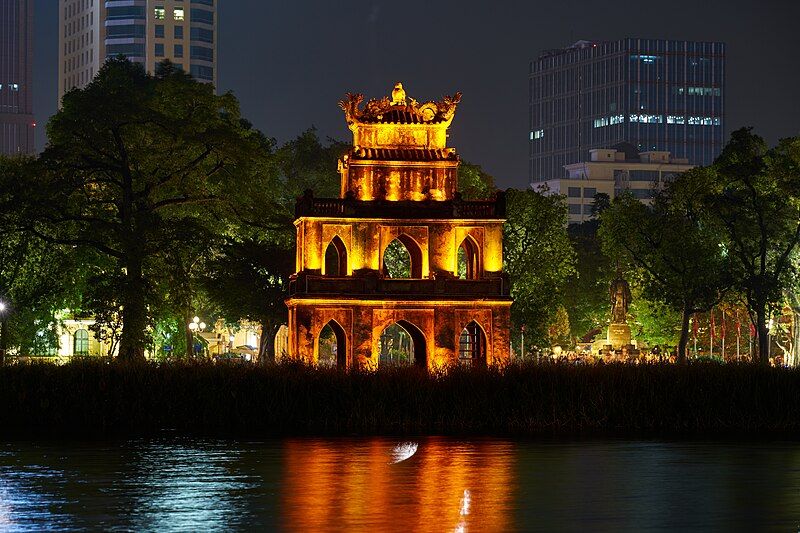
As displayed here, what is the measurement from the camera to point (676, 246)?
8181 cm

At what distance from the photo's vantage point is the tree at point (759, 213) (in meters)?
78.4

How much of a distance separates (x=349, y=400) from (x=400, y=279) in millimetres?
17287

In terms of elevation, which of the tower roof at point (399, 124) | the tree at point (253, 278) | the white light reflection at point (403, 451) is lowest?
the white light reflection at point (403, 451)

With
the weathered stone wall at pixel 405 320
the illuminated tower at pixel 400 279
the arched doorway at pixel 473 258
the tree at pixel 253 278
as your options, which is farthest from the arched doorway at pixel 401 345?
the tree at pixel 253 278

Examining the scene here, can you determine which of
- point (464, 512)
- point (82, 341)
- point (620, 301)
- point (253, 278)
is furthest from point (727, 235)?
point (464, 512)

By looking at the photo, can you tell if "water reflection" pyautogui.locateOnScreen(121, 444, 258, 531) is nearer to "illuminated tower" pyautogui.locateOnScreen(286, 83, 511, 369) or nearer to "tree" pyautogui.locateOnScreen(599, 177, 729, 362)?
"illuminated tower" pyautogui.locateOnScreen(286, 83, 511, 369)

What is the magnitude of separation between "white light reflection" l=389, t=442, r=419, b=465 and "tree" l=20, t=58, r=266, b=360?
84.0 ft

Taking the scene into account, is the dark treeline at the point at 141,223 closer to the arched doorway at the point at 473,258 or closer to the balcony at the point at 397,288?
the balcony at the point at 397,288

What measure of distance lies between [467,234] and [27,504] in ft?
120

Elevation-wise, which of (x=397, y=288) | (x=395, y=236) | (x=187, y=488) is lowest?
(x=187, y=488)

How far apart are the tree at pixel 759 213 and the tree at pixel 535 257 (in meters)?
9.60

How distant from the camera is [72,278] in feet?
247

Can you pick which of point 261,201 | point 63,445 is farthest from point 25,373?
point 261,201

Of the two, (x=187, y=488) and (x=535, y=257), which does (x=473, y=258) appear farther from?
(x=187, y=488)
